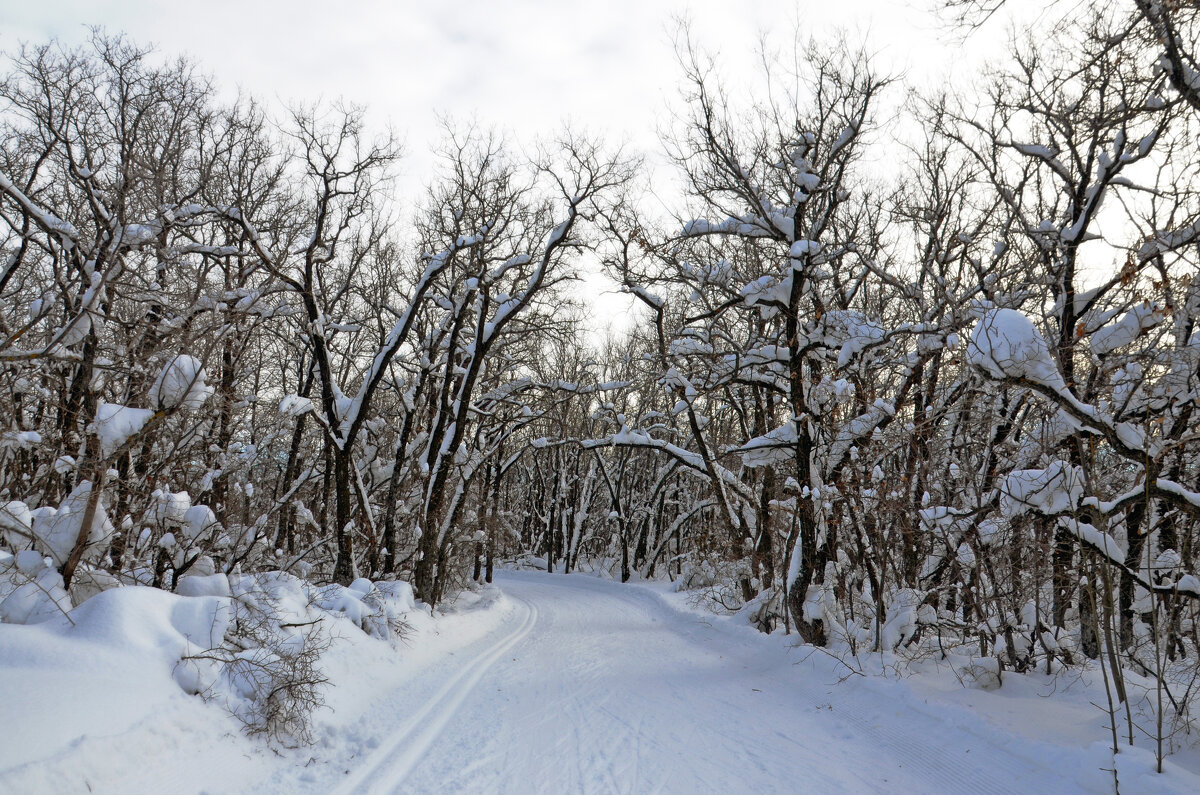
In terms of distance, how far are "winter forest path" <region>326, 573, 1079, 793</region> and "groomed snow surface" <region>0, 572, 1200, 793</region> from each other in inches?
1.0

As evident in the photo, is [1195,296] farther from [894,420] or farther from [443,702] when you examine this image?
[443,702]

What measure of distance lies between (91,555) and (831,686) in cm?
832

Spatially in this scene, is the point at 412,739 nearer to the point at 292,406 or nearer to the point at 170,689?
the point at 170,689

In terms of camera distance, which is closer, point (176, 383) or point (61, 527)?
point (61, 527)

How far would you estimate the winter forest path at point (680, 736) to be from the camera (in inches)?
215

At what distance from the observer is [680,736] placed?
6797 millimetres

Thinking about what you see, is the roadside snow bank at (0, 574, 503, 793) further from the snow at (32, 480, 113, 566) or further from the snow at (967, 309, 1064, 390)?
the snow at (967, 309, 1064, 390)

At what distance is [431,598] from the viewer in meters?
14.6

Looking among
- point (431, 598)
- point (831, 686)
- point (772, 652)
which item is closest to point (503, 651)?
point (431, 598)

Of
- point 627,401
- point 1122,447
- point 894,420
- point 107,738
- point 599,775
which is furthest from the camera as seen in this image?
point 627,401

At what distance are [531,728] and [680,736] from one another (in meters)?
1.51

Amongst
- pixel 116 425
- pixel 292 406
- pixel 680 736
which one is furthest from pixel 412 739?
pixel 292 406

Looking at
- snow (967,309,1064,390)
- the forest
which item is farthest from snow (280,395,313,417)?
snow (967,309,1064,390)

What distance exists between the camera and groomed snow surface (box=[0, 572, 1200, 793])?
14.6 ft
